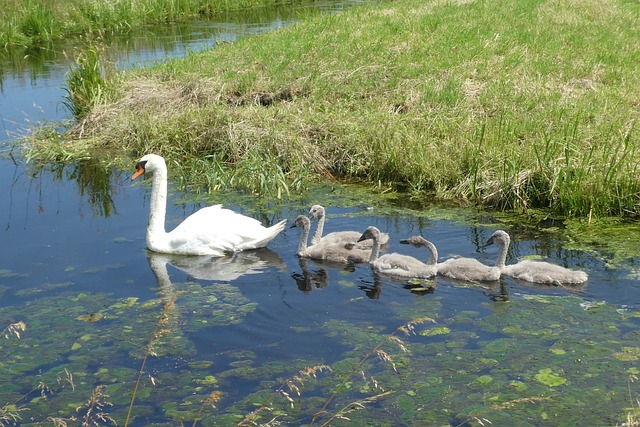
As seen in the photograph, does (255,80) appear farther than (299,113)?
Yes

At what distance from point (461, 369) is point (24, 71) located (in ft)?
54.8

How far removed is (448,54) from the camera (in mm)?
15984

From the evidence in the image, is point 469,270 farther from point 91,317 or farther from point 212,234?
point 91,317

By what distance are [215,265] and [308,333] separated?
229 centimetres

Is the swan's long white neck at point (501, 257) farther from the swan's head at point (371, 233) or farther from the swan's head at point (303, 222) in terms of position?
the swan's head at point (303, 222)

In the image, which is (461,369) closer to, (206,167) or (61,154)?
(206,167)

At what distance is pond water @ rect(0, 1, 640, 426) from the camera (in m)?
6.22

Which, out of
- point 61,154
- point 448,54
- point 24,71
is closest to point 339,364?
point 61,154

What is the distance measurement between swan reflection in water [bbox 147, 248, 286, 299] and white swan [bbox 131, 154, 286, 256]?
0.24ft

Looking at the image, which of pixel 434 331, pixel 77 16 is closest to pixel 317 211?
pixel 434 331

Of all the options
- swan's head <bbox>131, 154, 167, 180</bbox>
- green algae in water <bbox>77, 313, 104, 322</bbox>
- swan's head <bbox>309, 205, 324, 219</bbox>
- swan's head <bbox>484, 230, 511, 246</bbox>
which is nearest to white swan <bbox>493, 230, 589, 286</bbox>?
swan's head <bbox>484, 230, 511, 246</bbox>

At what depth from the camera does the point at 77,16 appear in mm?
Answer: 25922

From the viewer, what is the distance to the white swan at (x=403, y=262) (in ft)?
28.3

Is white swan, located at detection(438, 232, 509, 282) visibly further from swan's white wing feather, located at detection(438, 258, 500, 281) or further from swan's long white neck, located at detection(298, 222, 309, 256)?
swan's long white neck, located at detection(298, 222, 309, 256)
